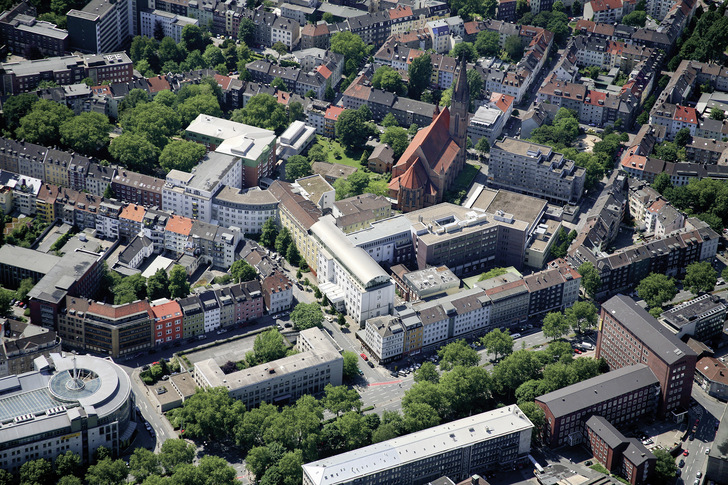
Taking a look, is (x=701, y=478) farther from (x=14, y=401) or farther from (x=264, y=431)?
(x=14, y=401)

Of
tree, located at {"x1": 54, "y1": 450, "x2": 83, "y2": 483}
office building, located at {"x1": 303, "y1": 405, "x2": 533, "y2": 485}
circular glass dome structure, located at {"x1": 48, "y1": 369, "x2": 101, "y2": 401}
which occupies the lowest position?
tree, located at {"x1": 54, "y1": 450, "x2": 83, "y2": 483}

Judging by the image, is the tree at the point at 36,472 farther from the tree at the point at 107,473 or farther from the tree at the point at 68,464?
the tree at the point at 107,473

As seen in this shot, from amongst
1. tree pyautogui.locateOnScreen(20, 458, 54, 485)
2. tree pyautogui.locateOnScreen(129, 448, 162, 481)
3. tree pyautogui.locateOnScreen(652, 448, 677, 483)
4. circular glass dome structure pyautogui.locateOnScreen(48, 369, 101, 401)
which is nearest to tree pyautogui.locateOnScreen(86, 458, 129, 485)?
tree pyautogui.locateOnScreen(129, 448, 162, 481)

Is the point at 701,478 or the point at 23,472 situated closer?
the point at 23,472

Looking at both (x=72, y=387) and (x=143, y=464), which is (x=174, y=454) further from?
(x=72, y=387)

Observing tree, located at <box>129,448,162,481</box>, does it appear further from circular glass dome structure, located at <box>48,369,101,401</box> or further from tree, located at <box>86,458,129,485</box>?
circular glass dome structure, located at <box>48,369,101,401</box>

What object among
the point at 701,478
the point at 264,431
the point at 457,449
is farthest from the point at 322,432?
the point at 701,478
